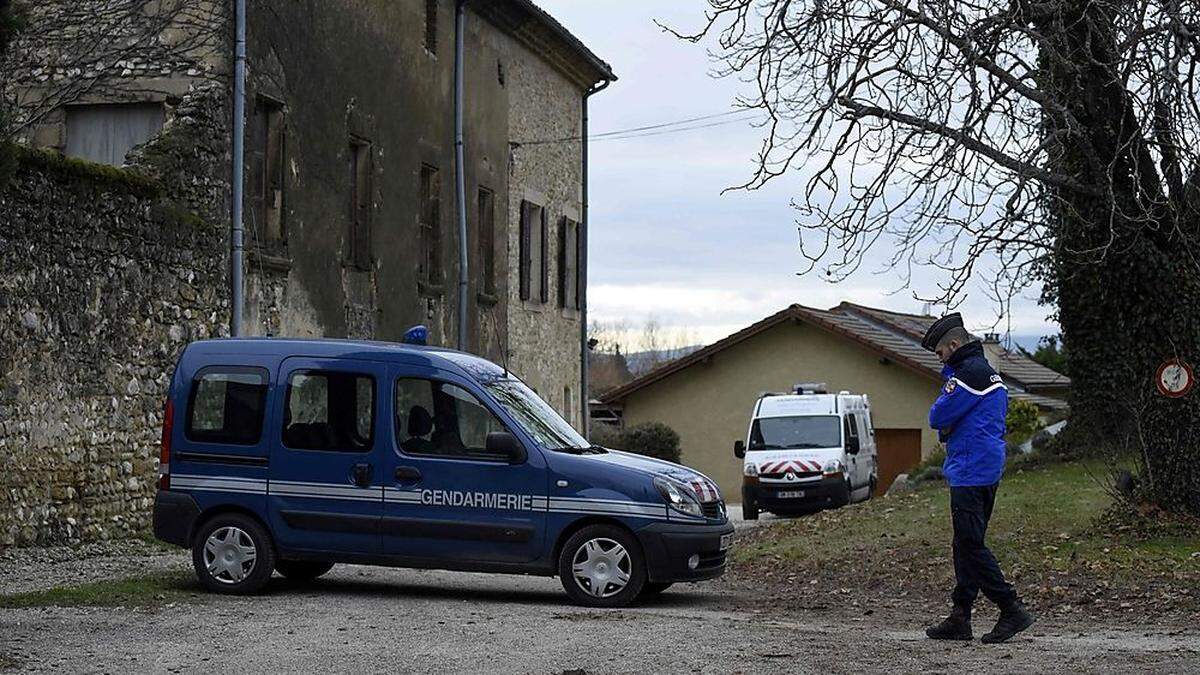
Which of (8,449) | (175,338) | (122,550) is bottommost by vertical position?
(122,550)

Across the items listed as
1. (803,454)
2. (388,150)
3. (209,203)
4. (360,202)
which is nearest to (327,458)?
(209,203)

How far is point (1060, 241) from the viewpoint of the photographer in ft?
54.2

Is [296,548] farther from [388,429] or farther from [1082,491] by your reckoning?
[1082,491]

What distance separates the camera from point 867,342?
4869 centimetres

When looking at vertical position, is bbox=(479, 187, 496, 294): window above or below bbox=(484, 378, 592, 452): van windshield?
above

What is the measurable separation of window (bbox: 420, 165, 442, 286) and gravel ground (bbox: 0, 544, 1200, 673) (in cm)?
1371

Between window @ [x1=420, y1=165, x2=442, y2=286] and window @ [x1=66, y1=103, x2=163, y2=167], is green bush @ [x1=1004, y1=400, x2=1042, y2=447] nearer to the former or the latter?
window @ [x1=420, y1=165, x2=442, y2=286]

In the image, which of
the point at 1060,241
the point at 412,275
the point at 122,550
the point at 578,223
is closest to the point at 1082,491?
the point at 1060,241

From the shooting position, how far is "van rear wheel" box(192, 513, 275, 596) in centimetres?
1260

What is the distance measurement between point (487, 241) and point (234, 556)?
17.2 m

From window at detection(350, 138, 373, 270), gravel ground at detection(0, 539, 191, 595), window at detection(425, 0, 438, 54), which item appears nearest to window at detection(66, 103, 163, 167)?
window at detection(350, 138, 373, 270)

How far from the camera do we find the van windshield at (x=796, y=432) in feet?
105

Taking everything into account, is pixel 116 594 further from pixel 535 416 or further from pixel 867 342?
pixel 867 342

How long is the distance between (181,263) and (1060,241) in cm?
Answer: 914
